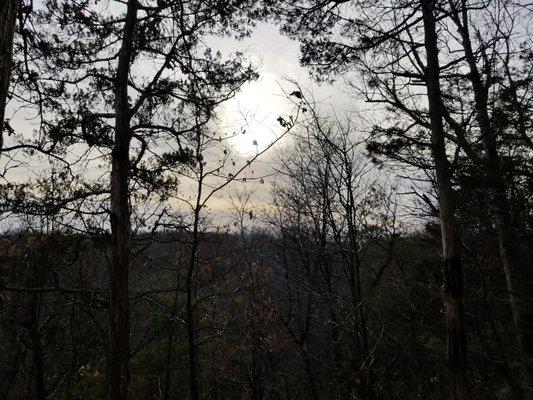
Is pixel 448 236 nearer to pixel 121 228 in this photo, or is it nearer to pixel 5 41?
pixel 121 228

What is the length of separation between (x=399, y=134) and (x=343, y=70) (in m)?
1.80

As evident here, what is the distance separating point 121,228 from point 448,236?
5.02m

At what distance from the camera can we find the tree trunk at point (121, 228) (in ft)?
17.1

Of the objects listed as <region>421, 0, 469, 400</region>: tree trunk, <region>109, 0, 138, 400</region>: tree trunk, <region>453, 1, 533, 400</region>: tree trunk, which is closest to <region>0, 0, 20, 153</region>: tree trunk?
<region>109, 0, 138, 400</region>: tree trunk

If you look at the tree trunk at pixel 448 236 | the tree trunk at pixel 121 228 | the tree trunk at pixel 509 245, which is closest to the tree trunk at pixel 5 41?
the tree trunk at pixel 121 228

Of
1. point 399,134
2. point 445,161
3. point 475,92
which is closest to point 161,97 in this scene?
point 399,134

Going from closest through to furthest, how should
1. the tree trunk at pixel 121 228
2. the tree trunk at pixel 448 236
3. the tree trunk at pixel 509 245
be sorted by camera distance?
the tree trunk at pixel 121 228 < the tree trunk at pixel 448 236 < the tree trunk at pixel 509 245

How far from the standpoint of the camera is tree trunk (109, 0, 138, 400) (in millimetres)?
5203

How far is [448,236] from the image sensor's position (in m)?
5.98

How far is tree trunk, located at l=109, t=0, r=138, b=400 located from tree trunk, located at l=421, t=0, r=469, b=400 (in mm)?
4637

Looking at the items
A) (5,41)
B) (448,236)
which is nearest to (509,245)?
(448,236)

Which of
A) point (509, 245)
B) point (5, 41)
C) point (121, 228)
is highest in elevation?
point (5, 41)

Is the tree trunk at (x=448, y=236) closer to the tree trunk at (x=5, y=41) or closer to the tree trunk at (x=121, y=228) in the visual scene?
the tree trunk at (x=121, y=228)

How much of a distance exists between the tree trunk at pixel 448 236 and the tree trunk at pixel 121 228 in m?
4.64
